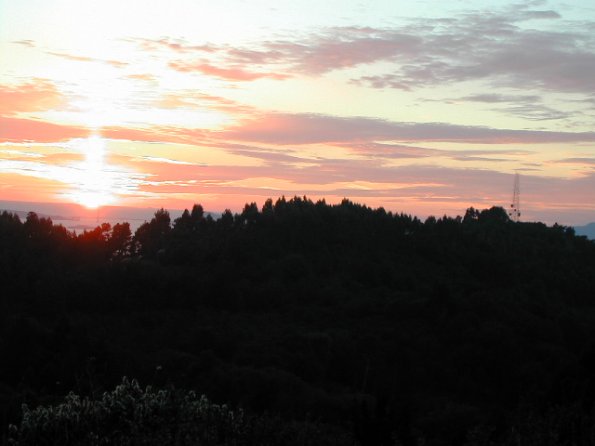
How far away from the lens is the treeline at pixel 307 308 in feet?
111

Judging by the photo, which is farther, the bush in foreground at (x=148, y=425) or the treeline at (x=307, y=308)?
the treeline at (x=307, y=308)

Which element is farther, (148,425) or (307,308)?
(307,308)

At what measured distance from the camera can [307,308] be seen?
166ft

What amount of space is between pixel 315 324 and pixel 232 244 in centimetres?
1184

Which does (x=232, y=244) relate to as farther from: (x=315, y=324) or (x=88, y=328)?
(x=88, y=328)

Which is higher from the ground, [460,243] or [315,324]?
[460,243]

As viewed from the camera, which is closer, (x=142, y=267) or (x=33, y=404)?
(x=33, y=404)

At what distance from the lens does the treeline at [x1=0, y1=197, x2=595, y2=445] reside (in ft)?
111

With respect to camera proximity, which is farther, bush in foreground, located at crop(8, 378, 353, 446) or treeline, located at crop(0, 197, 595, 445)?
treeline, located at crop(0, 197, 595, 445)

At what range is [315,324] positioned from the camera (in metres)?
47.6

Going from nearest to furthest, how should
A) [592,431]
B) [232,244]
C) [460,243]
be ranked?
[592,431]
[232,244]
[460,243]

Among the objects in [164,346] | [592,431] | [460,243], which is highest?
[460,243]

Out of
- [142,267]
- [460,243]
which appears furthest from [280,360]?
[460,243]

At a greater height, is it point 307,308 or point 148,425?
point 148,425
